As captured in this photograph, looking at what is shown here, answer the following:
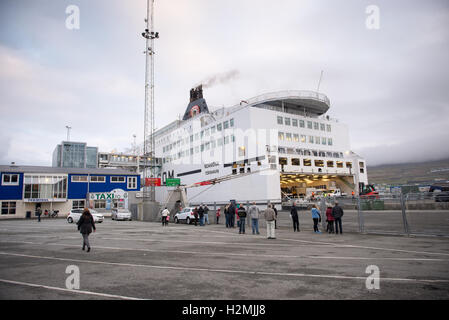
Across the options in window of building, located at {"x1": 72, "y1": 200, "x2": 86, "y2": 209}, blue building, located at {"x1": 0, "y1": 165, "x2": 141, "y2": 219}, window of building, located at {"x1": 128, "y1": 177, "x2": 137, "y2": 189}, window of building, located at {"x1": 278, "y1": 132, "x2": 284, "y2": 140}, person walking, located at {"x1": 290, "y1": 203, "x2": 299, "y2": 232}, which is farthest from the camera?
window of building, located at {"x1": 128, "y1": 177, "x2": 137, "y2": 189}

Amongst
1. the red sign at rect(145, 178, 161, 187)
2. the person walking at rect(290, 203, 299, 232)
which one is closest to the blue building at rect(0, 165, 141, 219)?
the red sign at rect(145, 178, 161, 187)

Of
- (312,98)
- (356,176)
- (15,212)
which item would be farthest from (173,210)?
(356,176)

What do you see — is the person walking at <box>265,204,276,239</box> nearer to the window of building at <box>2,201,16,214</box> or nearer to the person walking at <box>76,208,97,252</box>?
the person walking at <box>76,208,97,252</box>

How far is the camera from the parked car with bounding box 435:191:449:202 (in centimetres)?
1218

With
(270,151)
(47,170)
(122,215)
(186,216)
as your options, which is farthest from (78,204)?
(270,151)

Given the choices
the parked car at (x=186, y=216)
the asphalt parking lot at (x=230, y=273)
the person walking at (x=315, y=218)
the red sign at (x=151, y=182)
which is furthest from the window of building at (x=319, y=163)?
the asphalt parking lot at (x=230, y=273)

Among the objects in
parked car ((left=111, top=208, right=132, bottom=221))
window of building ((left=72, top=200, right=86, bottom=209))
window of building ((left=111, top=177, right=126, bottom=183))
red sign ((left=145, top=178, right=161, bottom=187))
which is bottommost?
parked car ((left=111, top=208, right=132, bottom=221))

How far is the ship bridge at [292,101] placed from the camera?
47594 millimetres

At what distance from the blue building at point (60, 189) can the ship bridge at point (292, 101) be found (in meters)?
28.1

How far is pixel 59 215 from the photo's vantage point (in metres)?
44.3

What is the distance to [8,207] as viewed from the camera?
1624 inches

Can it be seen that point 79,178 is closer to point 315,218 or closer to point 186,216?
point 186,216

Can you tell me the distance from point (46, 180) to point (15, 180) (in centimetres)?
418

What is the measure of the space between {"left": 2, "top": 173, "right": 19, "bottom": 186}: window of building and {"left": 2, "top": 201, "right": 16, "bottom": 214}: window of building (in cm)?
298
